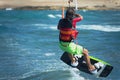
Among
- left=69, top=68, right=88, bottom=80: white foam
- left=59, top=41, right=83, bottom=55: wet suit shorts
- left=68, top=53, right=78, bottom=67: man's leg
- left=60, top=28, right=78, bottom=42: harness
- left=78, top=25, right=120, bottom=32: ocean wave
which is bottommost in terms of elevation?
left=78, top=25, right=120, bottom=32: ocean wave

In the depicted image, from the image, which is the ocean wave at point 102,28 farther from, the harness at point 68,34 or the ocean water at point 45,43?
the harness at point 68,34

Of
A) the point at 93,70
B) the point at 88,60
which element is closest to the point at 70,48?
the point at 88,60

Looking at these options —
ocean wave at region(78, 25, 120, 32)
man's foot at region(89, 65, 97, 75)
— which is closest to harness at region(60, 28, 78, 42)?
man's foot at region(89, 65, 97, 75)

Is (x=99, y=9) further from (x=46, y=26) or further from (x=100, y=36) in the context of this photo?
(x=100, y=36)

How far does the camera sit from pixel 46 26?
59469 mm

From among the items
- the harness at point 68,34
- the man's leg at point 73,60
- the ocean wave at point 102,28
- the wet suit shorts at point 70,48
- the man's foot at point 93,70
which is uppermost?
the harness at point 68,34

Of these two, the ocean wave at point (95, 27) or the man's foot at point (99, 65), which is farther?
the ocean wave at point (95, 27)

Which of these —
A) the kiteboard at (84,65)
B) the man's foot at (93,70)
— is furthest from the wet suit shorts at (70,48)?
the man's foot at (93,70)

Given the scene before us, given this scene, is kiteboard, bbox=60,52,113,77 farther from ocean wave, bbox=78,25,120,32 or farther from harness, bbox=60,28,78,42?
ocean wave, bbox=78,25,120,32

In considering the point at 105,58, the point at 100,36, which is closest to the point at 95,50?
the point at 105,58

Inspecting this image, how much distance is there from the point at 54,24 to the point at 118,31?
10.8m

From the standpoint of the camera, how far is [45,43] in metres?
44.4

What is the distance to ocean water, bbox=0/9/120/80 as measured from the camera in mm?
31391

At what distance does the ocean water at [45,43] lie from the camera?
1236 inches
